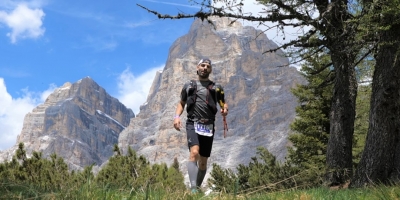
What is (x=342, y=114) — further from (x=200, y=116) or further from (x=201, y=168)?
(x=200, y=116)

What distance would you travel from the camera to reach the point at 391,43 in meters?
7.76

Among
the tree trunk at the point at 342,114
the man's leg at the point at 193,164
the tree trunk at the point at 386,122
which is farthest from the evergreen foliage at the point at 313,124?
the man's leg at the point at 193,164

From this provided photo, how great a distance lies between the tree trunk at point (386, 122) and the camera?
8180 millimetres

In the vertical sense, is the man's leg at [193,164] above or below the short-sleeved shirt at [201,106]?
below

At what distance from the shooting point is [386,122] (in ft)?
26.8

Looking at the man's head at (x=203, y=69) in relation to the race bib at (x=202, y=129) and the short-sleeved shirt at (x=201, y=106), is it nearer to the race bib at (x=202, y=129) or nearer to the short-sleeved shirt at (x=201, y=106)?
the short-sleeved shirt at (x=201, y=106)

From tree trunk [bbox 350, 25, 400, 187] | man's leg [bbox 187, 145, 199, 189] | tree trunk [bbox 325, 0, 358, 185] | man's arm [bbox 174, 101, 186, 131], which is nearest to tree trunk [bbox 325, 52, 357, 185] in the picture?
tree trunk [bbox 325, 0, 358, 185]

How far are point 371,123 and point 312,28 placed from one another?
2.77 meters

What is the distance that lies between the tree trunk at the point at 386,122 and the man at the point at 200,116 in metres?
3.25

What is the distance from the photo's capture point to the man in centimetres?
652

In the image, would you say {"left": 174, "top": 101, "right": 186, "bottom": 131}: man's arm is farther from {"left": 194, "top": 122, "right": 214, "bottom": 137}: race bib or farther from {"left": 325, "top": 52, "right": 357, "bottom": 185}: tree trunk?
{"left": 325, "top": 52, "right": 357, "bottom": 185}: tree trunk

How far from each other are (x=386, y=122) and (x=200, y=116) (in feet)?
12.2

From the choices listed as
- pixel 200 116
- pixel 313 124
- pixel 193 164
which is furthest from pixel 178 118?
pixel 313 124

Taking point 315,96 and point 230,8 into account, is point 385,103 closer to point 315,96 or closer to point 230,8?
point 230,8
